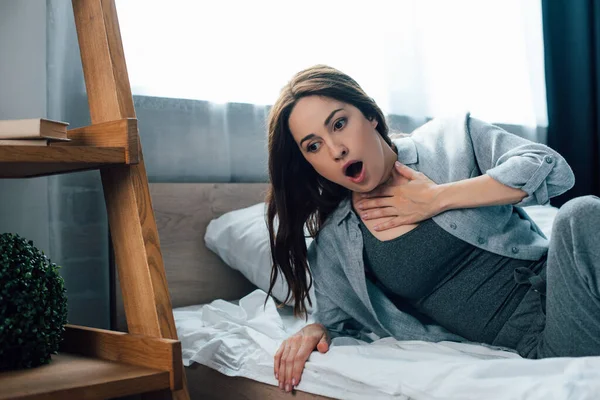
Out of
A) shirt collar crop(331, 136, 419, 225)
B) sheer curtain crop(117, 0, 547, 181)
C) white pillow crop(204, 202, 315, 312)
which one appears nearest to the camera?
shirt collar crop(331, 136, 419, 225)

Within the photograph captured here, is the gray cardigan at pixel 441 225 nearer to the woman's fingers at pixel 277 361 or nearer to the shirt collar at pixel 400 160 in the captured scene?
the shirt collar at pixel 400 160

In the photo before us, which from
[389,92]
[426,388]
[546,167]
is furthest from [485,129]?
[389,92]

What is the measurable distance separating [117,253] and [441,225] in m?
0.55

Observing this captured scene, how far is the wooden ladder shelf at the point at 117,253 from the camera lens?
87 cm

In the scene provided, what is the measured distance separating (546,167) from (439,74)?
128 centimetres

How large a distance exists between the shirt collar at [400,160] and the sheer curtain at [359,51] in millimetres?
615

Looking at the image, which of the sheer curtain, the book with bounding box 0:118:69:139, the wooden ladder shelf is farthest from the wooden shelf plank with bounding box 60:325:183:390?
the sheer curtain

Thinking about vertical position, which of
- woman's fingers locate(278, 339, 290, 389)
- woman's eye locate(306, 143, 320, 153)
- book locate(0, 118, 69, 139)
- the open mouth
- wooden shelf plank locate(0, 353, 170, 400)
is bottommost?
woman's fingers locate(278, 339, 290, 389)

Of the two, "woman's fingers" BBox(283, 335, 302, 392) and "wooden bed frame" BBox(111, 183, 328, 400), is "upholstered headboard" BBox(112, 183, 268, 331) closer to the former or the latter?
"wooden bed frame" BBox(111, 183, 328, 400)

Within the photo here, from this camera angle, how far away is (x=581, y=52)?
2.76 meters

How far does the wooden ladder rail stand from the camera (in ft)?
3.19

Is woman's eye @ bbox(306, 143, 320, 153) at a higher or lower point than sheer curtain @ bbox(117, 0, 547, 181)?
lower

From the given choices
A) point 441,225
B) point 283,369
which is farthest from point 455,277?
point 283,369

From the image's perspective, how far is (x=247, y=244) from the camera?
161cm
